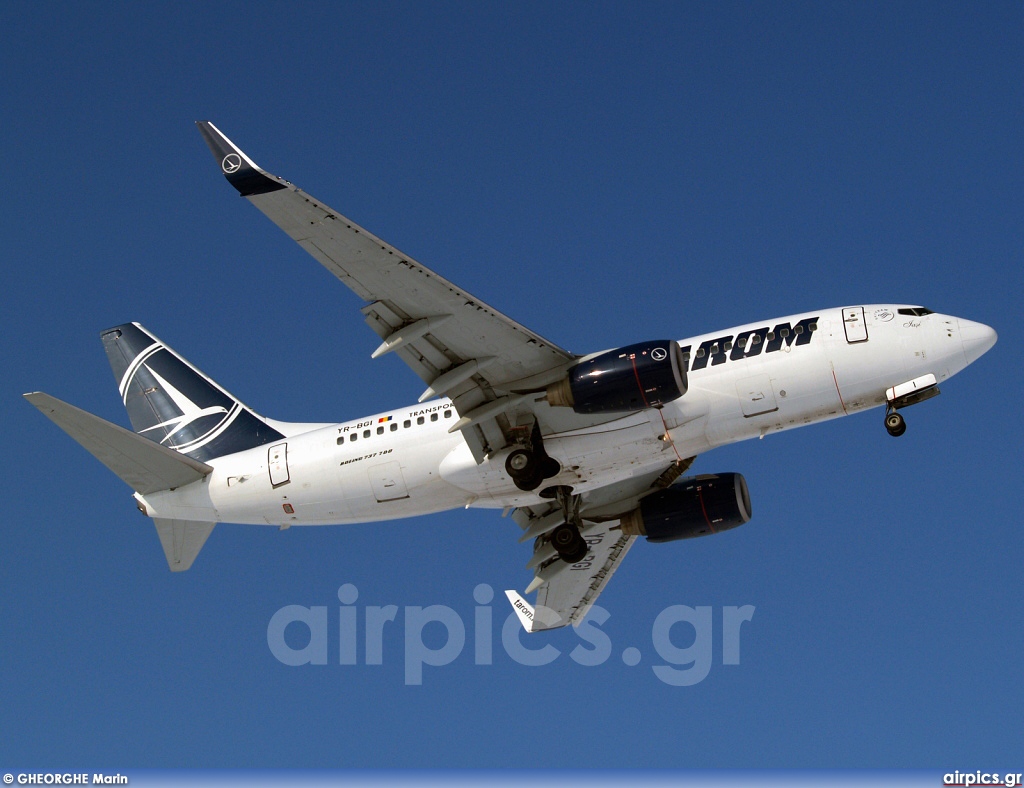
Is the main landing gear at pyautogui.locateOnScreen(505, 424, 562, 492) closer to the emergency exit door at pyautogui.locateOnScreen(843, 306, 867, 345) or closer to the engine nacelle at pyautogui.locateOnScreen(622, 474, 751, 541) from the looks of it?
the engine nacelle at pyautogui.locateOnScreen(622, 474, 751, 541)

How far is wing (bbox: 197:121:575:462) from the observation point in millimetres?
26816

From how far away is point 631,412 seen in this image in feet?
105

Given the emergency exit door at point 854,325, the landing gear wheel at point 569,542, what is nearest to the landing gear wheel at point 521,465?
the landing gear wheel at point 569,542

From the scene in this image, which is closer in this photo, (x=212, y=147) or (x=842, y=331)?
(x=212, y=147)

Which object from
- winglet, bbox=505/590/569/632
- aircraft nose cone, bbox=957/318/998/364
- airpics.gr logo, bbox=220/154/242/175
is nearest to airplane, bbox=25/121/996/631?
aircraft nose cone, bbox=957/318/998/364

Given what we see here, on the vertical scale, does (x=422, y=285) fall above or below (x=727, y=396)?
above

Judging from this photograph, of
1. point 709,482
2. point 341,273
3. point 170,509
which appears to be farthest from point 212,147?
point 709,482

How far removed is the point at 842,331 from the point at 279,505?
660 inches

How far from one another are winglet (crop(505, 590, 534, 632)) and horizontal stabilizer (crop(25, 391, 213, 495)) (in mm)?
13138

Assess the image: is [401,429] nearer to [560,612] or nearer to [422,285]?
[422,285]

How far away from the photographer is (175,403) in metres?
40.3

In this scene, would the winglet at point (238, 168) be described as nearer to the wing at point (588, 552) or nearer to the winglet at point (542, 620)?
the wing at point (588, 552)

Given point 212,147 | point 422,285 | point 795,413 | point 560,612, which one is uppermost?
point 212,147

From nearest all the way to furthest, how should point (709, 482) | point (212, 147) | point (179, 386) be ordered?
point (212, 147) < point (709, 482) < point (179, 386)
